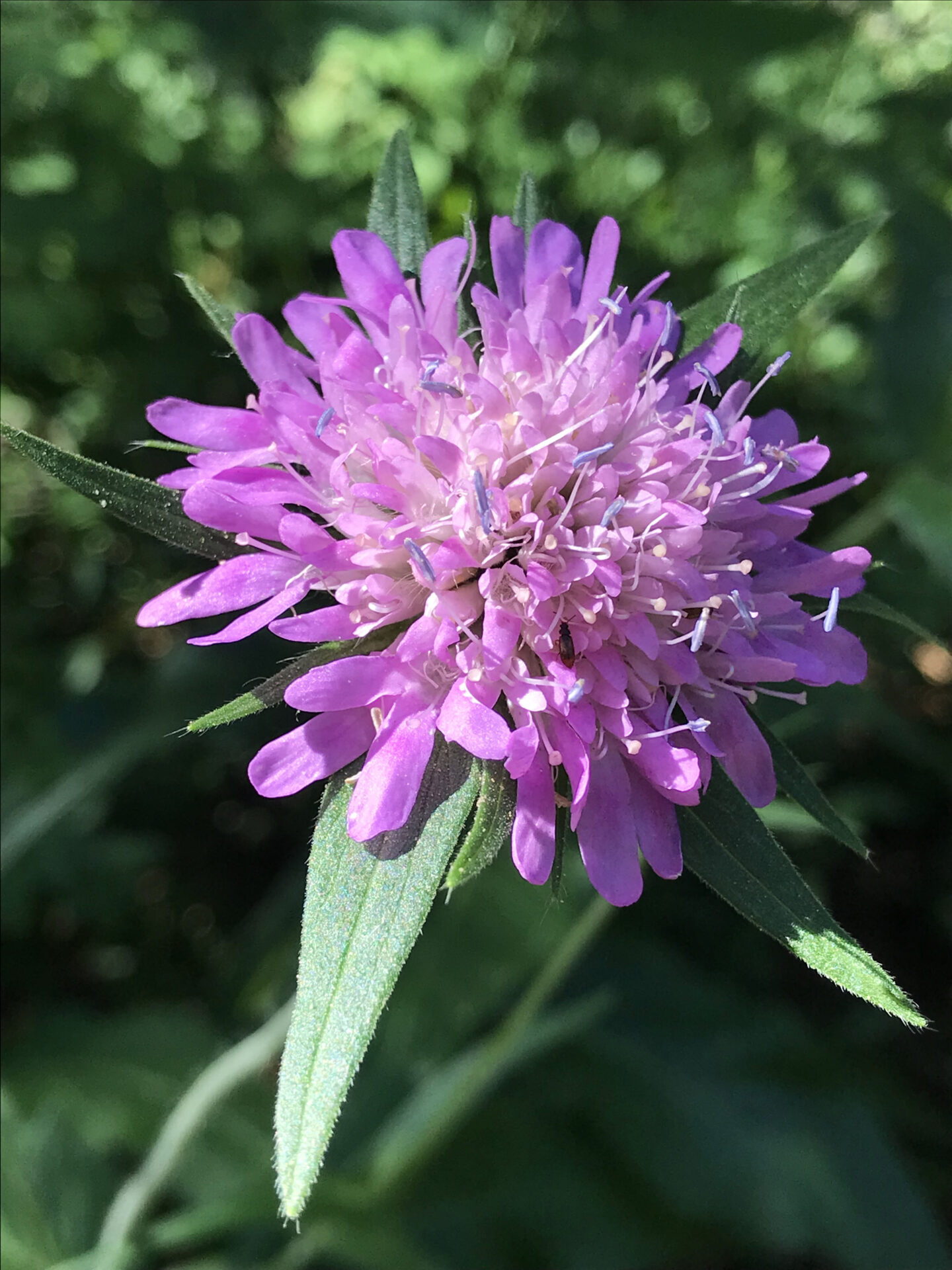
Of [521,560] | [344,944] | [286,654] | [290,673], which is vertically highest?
[521,560]

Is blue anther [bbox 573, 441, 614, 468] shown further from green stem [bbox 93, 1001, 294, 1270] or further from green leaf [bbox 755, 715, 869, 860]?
green stem [bbox 93, 1001, 294, 1270]

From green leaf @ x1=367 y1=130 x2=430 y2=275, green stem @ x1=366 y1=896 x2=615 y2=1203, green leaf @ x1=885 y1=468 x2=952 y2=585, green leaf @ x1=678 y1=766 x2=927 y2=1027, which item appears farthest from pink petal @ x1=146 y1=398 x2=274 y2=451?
green leaf @ x1=885 y1=468 x2=952 y2=585

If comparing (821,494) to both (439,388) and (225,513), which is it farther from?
(225,513)

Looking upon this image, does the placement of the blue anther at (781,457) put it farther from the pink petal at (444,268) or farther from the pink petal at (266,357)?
the pink petal at (266,357)

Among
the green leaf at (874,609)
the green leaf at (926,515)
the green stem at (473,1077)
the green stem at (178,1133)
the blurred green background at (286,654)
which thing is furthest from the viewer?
the blurred green background at (286,654)

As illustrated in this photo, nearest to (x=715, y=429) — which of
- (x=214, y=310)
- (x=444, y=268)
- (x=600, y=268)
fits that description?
(x=600, y=268)

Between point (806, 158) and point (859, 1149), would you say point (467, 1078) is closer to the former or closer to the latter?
point (859, 1149)

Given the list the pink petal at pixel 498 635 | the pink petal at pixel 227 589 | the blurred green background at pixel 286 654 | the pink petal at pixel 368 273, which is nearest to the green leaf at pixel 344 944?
the pink petal at pixel 498 635
